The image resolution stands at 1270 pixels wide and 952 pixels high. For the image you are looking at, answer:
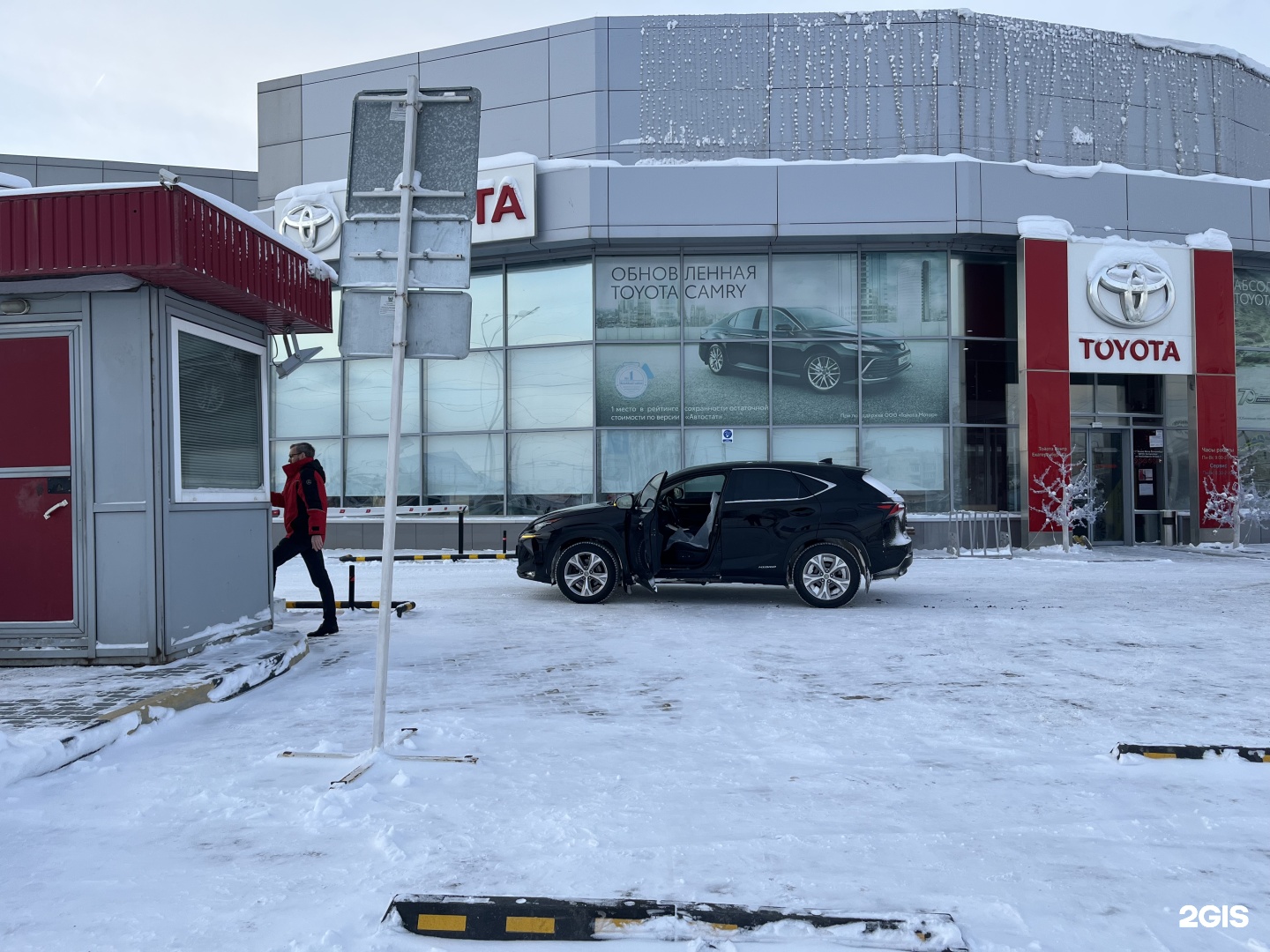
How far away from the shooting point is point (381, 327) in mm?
5332

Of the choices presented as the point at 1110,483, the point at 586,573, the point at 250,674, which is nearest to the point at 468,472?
the point at 586,573

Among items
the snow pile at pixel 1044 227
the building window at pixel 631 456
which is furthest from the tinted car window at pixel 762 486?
the snow pile at pixel 1044 227

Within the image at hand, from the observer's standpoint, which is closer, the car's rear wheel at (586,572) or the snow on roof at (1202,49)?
the car's rear wheel at (586,572)

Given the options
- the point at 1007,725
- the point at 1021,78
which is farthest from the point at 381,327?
the point at 1021,78

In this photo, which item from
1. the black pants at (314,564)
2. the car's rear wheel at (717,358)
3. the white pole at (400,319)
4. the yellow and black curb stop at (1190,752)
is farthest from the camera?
the car's rear wheel at (717,358)

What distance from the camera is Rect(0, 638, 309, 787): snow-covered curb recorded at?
475cm

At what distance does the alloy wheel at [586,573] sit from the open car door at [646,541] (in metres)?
0.41

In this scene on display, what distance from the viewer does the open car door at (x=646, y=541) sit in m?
11.3

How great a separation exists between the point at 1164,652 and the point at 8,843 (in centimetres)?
820

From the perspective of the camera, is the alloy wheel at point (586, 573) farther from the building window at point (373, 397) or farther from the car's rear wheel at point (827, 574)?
the building window at point (373, 397)

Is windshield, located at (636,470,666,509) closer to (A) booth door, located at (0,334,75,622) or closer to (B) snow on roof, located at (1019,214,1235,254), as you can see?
(A) booth door, located at (0,334,75,622)

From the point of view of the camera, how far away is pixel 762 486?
11.4 m

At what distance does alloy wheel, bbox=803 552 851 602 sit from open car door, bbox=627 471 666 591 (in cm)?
172

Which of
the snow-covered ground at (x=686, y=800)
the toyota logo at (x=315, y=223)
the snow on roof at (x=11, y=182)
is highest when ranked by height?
the toyota logo at (x=315, y=223)
